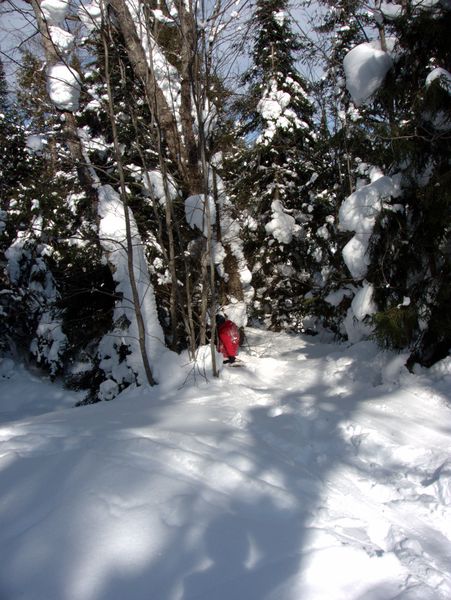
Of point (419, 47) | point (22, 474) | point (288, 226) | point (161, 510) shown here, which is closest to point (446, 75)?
point (419, 47)

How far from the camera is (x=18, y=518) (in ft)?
7.06

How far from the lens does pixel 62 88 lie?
7.58 m

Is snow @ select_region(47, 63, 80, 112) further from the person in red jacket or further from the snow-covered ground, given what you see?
the snow-covered ground

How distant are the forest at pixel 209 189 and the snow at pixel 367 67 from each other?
0.07ft

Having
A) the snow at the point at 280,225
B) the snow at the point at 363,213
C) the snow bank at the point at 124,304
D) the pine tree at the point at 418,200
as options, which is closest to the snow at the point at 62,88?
the snow bank at the point at 124,304

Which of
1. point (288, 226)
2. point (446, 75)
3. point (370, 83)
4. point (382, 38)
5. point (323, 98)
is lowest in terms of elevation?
point (288, 226)

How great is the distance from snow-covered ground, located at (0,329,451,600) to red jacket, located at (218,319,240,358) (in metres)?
2.44

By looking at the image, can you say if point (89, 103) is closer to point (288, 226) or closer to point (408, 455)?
point (288, 226)

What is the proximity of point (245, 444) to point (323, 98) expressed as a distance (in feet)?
31.9

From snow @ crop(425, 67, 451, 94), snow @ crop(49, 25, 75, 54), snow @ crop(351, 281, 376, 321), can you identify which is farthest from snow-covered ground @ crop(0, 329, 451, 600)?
snow @ crop(49, 25, 75, 54)

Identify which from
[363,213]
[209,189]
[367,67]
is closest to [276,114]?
[209,189]

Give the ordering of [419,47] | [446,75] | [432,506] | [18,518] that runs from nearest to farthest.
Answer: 1. [18,518]
2. [432,506]
3. [446,75]
4. [419,47]

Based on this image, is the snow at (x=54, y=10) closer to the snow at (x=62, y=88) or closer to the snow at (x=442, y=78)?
the snow at (x=62, y=88)

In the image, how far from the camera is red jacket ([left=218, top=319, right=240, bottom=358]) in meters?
7.42
